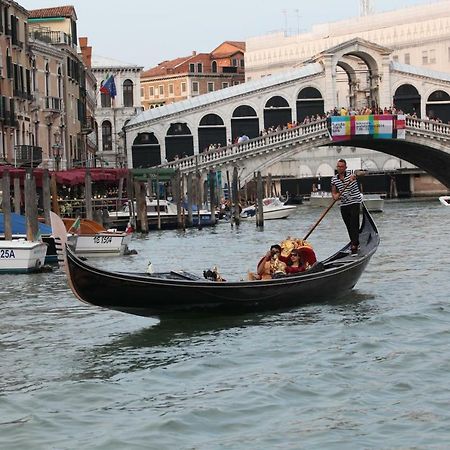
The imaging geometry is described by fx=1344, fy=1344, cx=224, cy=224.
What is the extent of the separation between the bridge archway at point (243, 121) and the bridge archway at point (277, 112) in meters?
0.31

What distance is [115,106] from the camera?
133ft

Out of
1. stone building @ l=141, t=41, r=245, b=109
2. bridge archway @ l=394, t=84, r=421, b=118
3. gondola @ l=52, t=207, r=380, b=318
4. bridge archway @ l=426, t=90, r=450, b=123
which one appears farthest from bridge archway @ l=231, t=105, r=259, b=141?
gondola @ l=52, t=207, r=380, b=318

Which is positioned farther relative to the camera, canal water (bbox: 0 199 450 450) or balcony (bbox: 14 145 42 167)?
balcony (bbox: 14 145 42 167)

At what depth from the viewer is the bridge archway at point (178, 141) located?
1353 inches

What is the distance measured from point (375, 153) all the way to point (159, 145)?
9679 mm

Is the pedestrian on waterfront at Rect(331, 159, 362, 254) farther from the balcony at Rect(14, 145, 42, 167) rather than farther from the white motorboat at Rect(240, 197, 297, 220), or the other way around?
the white motorboat at Rect(240, 197, 297, 220)

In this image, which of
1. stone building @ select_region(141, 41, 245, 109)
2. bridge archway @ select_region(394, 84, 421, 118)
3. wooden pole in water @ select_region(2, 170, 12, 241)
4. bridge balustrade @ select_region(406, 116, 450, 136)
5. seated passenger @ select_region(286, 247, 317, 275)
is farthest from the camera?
stone building @ select_region(141, 41, 245, 109)

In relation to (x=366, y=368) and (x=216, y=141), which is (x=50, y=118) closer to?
(x=216, y=141)

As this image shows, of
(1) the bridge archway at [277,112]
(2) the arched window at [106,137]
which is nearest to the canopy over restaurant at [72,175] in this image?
(1) the bridge archway at [277,112]

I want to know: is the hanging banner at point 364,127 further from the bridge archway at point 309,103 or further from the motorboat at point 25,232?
the motorboat at point 25,232

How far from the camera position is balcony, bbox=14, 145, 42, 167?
22.2 m

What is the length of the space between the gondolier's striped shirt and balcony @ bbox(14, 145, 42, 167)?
12.3 meters

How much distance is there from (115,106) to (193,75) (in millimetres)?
13497

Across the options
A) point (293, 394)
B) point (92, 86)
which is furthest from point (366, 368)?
point (92, 86)
